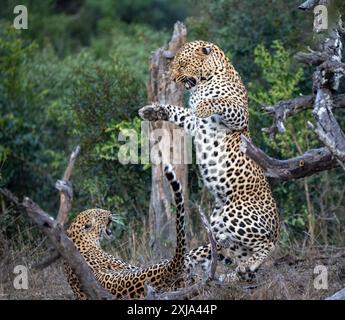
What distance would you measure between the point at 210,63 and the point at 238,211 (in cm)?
156

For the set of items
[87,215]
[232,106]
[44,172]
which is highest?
[232,106]

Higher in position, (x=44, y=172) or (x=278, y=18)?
(x=278, y=18)

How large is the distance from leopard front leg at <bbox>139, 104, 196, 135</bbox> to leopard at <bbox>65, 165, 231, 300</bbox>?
1.06m

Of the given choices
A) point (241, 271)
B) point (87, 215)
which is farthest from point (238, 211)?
point (87, 215)

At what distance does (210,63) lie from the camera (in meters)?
10.4

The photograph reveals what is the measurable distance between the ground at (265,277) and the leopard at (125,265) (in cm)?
36

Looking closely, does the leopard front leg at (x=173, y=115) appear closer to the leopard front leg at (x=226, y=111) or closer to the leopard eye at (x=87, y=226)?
the leopard front leg at (x=226, y=111)

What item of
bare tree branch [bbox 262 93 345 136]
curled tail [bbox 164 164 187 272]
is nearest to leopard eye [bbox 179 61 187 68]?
bare tree branch [bbox 262 93 345 136]

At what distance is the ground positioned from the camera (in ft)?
29.7

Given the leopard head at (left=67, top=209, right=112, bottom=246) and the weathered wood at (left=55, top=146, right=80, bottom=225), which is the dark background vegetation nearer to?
the leopard head at (left=67, top=209, right=112, bottom=246)

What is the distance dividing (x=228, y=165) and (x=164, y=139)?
2.12 m

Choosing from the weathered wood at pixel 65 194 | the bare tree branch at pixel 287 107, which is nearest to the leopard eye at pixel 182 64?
the bare tree branch at pixel 287 107

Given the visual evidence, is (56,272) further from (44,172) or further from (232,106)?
(44,172)

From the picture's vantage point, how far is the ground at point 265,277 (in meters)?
9.06
